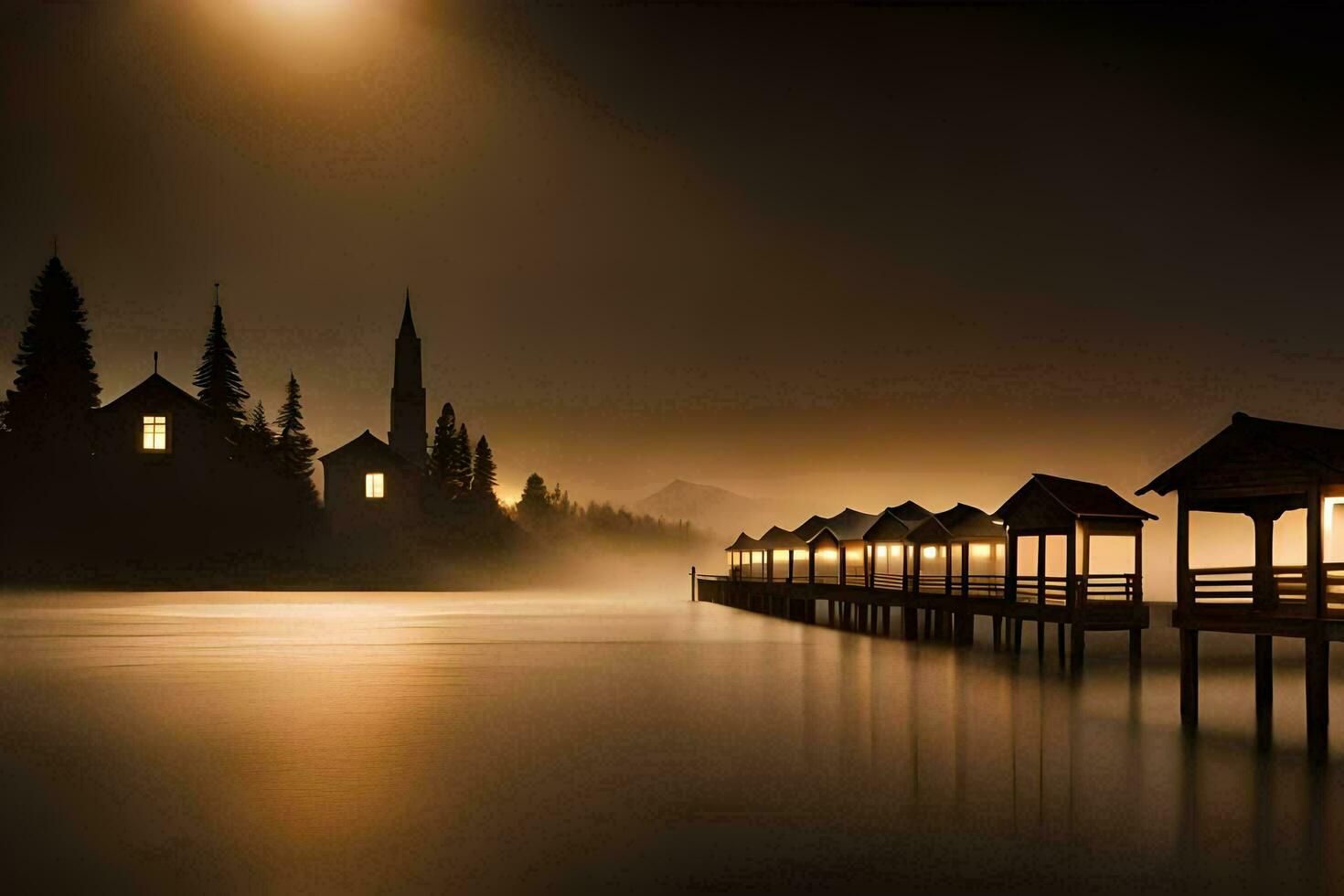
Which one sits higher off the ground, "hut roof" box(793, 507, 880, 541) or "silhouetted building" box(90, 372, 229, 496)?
"silhouetted building" box(90, 372, 229, 496)

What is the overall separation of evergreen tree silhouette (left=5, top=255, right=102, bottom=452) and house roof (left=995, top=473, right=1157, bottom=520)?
196 ft

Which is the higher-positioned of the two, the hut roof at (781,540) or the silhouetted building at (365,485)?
the silhouetted building at (365,485)

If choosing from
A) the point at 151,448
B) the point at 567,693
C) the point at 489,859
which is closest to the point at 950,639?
the point at 567,693

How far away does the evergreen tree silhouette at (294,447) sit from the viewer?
82.9 meters

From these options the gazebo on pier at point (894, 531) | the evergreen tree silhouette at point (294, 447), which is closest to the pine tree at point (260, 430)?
the evergreen tree silhouette at point (294, 447)

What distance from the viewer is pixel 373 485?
81.2 meters

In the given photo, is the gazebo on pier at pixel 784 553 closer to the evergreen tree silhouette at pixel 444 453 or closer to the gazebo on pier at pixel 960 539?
the gazebo on pier at pixel 960 539

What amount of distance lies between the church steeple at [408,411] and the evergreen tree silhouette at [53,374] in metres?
30.7

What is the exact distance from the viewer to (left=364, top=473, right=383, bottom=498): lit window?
8100 centimetres

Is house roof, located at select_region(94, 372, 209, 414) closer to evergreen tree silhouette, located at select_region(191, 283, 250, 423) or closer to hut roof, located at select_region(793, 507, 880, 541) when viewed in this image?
evergreen tree silhouette, located at select_region(191, 283, 250, 423)

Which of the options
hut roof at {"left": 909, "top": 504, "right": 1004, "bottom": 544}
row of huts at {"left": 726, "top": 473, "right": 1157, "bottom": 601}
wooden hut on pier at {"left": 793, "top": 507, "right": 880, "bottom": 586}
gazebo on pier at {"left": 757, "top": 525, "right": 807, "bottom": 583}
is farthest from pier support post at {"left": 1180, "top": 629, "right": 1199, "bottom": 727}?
gazebo on pier at {"left": 757, "top": 525, "right": 807, "bottom": 583}

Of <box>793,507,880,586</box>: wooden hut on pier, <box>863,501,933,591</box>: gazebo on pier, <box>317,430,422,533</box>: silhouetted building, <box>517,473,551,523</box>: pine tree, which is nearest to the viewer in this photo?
<box>863,501,933,591</box>: gazebo on pier

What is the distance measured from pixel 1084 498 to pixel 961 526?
30.7 ft

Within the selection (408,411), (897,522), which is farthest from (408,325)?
(897,522)
